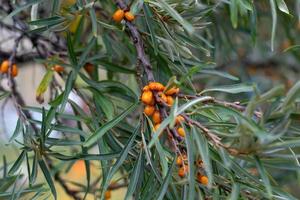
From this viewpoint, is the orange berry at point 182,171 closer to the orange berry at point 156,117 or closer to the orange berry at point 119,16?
the orange berry at point 156,117

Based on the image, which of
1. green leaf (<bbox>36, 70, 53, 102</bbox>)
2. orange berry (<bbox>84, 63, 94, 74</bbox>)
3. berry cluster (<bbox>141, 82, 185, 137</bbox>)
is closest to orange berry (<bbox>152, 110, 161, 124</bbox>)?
berry cluster (<bbox>141, 82, 185, 137</bbox>)

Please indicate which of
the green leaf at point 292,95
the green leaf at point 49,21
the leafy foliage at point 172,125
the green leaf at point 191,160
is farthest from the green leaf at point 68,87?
the green leaf at point 292,95

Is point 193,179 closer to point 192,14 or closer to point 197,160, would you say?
point 197,160

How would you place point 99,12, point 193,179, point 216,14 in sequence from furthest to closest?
point 216,14 < point 99,12 < point 193,179

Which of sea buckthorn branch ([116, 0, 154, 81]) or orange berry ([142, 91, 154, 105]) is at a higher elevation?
sea buckthorn branch ([116, 0, 154, 81])

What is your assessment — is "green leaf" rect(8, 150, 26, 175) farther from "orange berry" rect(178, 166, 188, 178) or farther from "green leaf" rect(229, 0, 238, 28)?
"green leaf" rect(229, 0, 238, 28)

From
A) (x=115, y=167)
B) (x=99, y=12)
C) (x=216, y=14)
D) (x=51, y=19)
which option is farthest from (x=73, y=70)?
(x=216, y=14)

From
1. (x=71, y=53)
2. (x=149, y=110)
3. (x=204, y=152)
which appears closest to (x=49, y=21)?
(x=71, y=53)

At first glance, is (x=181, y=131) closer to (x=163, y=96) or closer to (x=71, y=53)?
(x=163, y=96)
